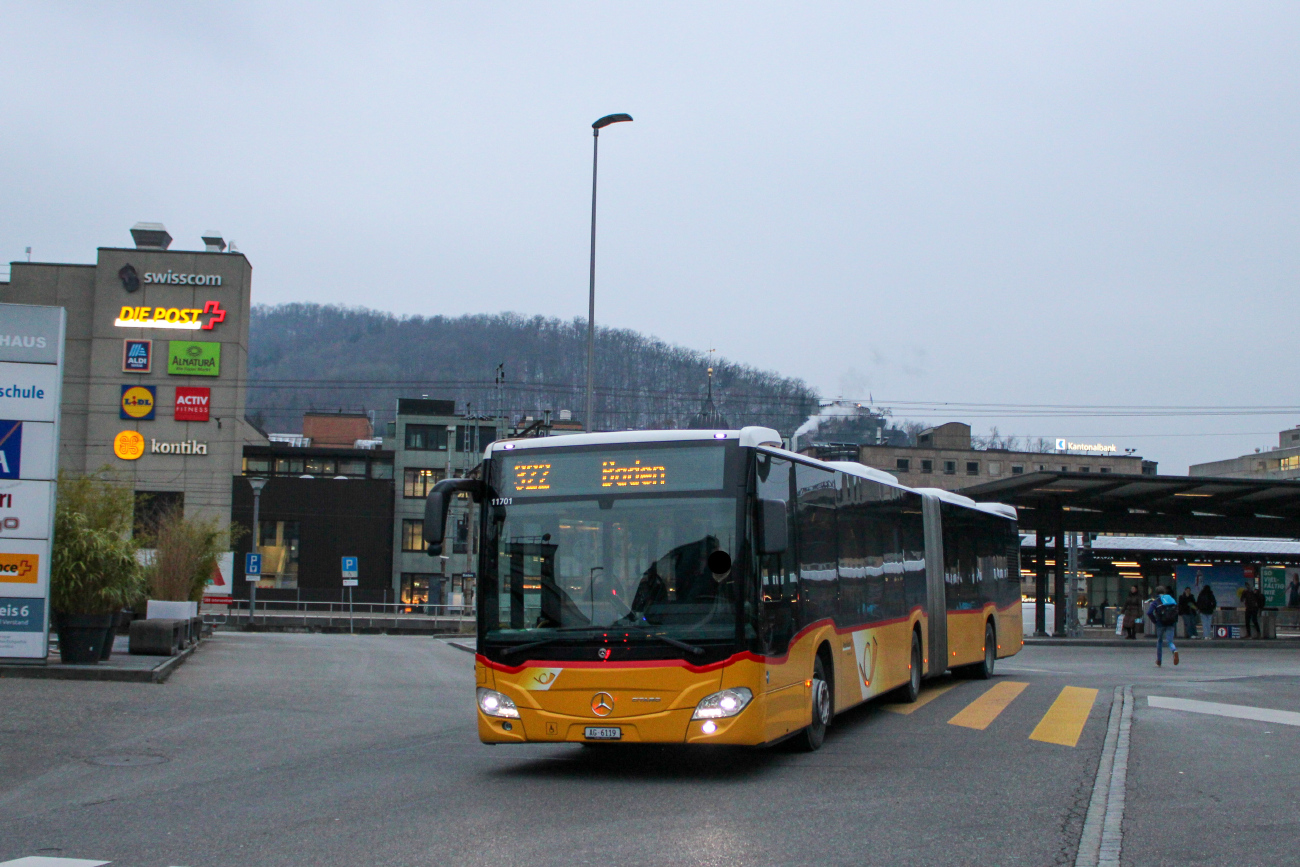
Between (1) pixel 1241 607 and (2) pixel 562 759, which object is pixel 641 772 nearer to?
(2) pixel 562 759

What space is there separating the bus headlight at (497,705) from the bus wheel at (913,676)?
7.47 metres

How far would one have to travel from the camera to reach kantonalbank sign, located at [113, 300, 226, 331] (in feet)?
241

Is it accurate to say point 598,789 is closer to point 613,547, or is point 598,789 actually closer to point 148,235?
point 613,547

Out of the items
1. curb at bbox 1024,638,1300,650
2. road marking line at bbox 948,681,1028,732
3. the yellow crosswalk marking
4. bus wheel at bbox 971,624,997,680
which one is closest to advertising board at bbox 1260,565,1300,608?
curb at bbox 1024,638,1300,650

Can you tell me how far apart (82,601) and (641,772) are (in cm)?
1182

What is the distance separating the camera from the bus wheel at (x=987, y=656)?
21438mm

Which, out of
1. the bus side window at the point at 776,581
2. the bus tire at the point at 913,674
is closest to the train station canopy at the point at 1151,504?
the bus tire at the point at 913,674

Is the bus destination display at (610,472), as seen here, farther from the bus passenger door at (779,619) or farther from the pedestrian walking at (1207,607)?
the pedestrian walking at (1207,607)

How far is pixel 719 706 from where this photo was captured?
10078 millimetres

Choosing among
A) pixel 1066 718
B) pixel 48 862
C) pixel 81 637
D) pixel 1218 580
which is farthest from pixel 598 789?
pixel 1218 580

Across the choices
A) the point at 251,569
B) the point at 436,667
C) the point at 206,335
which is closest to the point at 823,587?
the point at 436,667

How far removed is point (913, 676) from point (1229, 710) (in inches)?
149

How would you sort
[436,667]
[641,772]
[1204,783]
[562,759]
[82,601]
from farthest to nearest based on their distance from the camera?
[436,667]
[82,601]
[562,759]
[641,772]
[1204,783]

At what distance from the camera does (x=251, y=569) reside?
50656 mm
